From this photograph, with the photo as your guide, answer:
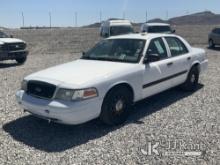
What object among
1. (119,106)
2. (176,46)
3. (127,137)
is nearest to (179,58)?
(176,46)

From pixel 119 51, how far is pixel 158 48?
899 mm

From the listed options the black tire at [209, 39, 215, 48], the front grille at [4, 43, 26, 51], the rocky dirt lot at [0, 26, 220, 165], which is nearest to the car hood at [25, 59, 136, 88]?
the rocky dirt lot at [0, 26, 220, 165]

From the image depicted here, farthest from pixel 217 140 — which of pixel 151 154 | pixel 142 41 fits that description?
pixel 142 41

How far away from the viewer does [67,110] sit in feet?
16.7

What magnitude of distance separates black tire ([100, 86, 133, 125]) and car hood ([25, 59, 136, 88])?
332 mm

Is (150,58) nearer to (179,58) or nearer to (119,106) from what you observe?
(119,106)

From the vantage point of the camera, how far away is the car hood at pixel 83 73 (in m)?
5.32

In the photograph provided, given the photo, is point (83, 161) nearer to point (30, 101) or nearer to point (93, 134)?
point (93, 134)

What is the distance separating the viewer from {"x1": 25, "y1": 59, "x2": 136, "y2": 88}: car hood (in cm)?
532

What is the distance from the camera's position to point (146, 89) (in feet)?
21.1

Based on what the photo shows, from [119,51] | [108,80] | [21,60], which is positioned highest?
[119,51]

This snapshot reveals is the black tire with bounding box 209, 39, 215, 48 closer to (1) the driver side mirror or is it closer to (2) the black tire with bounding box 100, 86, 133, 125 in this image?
(1) the driver side mirror

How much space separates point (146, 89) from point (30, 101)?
227 centimetres

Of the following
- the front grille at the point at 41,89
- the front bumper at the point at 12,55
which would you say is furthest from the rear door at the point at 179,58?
the front bumper at the point at 12,55
